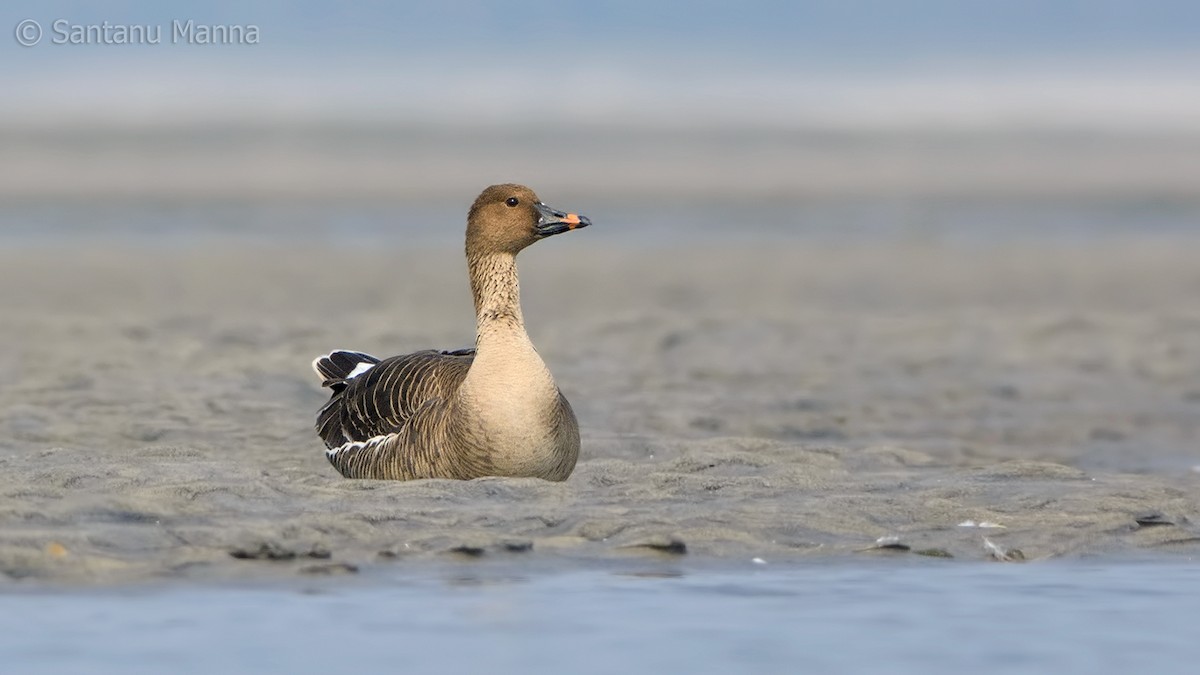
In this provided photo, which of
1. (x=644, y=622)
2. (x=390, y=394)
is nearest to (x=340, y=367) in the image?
(x=390, y=394)

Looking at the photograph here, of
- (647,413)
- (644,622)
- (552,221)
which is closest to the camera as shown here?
(644,622)

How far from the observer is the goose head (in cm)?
1167

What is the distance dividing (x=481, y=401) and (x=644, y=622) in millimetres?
2808

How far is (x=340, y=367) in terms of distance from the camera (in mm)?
13227

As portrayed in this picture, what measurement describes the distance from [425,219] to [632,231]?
5.00 meters

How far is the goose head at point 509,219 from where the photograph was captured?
1167 cm

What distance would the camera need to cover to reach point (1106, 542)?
993cm

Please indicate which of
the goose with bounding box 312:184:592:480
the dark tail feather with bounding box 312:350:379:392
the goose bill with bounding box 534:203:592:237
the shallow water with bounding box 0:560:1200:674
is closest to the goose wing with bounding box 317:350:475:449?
the goose with bounding box 312:184:592:480

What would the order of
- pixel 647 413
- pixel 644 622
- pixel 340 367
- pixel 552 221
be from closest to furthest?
pixel 644 622, pixel 552 221, pixel 340 367, pixel 647 413

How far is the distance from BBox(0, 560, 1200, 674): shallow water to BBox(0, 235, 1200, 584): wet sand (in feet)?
1.50

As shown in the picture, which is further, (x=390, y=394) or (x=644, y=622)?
(x=390, y=394)

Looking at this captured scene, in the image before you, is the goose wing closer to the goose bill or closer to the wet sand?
the wet sand

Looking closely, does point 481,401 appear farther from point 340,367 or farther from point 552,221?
point 340,367

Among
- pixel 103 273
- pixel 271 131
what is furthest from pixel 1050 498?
pixel 271 131
